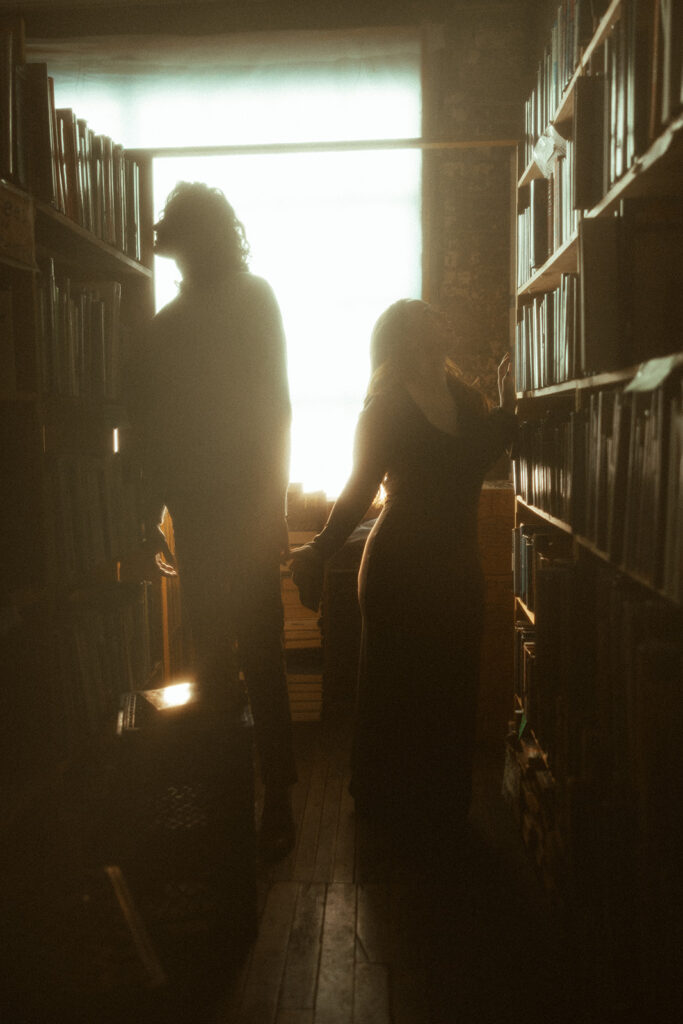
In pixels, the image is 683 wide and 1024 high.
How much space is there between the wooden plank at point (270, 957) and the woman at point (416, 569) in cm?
36

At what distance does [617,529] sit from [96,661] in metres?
1.47

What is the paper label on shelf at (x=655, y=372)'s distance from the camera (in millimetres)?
1177

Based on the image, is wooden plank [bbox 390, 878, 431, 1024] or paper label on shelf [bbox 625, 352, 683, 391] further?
wooden plank [bbox 390, 878, 431, 1024]

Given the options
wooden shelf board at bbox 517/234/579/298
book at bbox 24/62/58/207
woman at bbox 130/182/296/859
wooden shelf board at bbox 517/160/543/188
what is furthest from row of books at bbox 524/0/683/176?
book at bbox 24/62/58/207

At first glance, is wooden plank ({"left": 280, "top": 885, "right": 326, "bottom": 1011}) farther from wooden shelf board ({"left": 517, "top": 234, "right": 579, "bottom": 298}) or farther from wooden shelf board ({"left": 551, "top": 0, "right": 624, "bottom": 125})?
wooden shelf board ({"left": 551, "top": 0, "right": 624, "bottom": 125})

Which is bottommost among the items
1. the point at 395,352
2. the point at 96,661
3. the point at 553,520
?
the point at 96,661

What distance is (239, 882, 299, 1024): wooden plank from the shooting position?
150 centimetres

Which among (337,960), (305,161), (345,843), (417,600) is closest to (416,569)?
(417,600)

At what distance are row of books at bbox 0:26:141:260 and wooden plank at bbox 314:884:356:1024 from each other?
1.77 meters

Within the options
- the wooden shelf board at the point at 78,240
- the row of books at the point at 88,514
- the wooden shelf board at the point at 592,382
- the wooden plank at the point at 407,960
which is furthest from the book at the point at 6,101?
the wooden plank at the point at 407,960

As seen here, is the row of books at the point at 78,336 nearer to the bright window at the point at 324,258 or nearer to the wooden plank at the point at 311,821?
the wooden plank at the point at 311,821

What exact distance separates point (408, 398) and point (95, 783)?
4.37ft

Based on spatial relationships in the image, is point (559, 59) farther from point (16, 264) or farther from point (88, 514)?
point (88, 514)

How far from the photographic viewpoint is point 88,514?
231 centimetres
